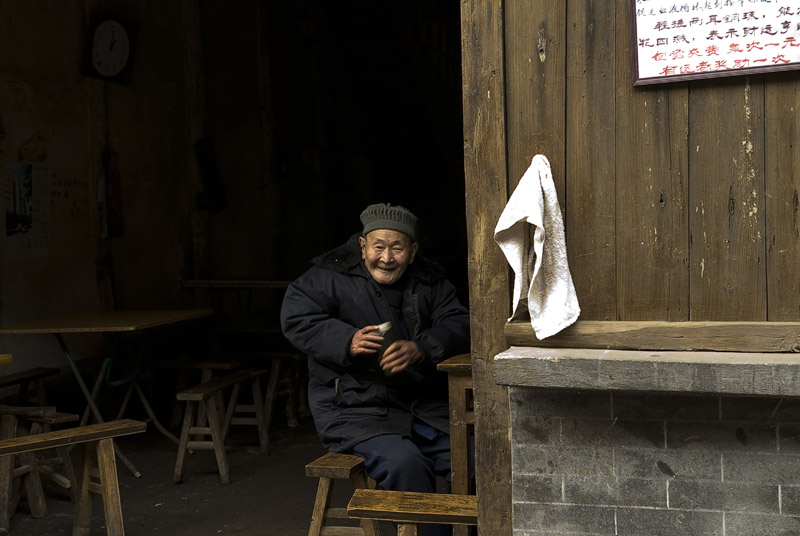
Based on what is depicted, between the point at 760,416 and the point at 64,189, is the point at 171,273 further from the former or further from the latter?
the point at 760,416

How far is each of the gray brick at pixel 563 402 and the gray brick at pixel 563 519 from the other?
0.27m

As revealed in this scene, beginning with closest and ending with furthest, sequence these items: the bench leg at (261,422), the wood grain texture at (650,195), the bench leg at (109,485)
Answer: the wood grain texture at (650,195), the bench leg at (109,485), the bench leg at (261,422)

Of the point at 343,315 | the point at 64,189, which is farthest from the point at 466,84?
the point at 64,189

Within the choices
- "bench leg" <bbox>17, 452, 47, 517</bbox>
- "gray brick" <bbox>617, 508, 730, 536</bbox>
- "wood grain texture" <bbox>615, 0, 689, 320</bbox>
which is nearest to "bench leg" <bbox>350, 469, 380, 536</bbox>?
"gray brick" <bbox>617, 508, 730, 536</bbox>

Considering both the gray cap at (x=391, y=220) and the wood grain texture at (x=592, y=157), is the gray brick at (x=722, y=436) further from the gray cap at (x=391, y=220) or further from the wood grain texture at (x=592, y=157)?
the gray cap at (x=391, y=220)

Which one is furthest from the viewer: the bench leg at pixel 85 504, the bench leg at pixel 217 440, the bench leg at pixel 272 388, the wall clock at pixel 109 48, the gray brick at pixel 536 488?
the wall clock at pixel 109 48

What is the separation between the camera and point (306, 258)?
10.0m

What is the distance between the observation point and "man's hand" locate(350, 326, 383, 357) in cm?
368

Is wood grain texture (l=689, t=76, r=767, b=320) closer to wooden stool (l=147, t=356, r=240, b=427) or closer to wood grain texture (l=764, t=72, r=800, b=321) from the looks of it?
wood grain texture (l=764, t=72, r=800, b=321)

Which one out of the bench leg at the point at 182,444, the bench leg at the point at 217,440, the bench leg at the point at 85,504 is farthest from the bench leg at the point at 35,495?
the bench leg at the point at 217,440

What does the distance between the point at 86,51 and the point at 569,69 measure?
5.02 meters

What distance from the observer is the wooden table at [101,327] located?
5375mm

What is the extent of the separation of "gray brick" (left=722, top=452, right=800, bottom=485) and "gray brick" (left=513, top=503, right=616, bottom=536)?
35 cm

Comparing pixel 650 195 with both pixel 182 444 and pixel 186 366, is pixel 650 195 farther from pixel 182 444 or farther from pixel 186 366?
pixel 186 366
